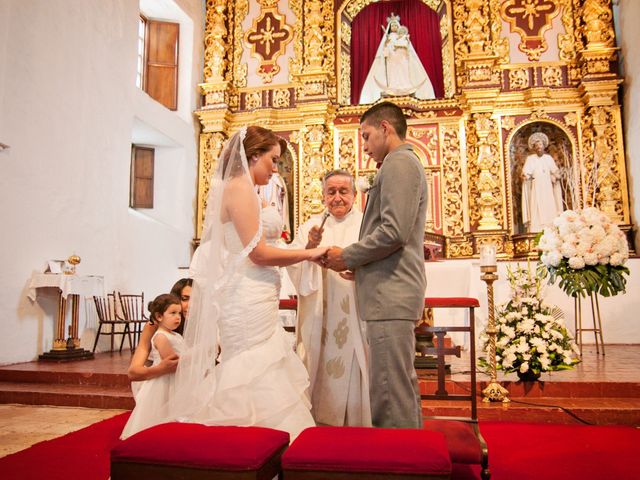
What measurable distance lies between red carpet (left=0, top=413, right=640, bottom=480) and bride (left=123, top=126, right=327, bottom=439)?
0.87 m

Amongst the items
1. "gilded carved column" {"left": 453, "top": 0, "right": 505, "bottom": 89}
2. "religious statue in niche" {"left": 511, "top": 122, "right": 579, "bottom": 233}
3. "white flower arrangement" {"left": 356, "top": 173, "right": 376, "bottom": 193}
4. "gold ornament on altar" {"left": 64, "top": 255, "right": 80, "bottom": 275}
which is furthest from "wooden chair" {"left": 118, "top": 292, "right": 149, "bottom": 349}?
"gilded carved column" {"left": 453, "top": 0, "right": 505, "bottom": 89}

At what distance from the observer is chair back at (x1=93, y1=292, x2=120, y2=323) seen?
22.9 ft

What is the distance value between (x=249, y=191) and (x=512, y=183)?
8.48 meters

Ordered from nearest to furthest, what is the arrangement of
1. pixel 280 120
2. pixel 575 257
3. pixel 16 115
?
pixel 575 257 → pixel 16 115 → pixel 280 120

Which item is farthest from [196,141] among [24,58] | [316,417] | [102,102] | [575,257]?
[316,417]

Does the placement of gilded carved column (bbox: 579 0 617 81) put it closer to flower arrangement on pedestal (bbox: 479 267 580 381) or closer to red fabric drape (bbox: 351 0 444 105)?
red fabric drape (bbox: 351 0 444 105)

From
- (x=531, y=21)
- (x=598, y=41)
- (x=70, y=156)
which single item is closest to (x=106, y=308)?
(x=70, y=156)

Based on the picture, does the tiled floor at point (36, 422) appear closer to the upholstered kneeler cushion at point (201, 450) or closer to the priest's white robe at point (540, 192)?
the upholstered kneeler cushion at point (201, 450)

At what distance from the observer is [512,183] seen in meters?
10.0

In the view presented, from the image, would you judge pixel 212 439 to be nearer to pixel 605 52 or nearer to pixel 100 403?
pixel 100 403

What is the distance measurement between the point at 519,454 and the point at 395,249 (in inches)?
66.9

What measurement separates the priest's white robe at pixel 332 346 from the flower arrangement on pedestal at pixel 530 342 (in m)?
1.86

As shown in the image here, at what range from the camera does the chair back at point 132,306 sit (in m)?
7.54

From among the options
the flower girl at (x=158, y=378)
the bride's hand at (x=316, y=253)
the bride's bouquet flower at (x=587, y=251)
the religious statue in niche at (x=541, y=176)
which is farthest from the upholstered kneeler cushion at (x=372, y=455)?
the religious statue in niche at (x=541, y=176)
